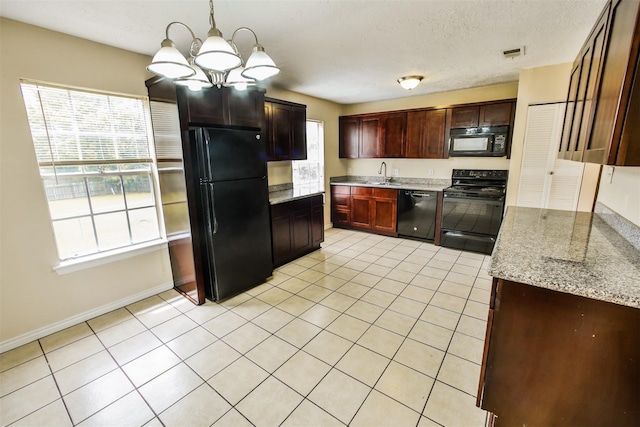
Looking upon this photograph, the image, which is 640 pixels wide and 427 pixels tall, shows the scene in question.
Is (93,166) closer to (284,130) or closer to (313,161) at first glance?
(284,130)

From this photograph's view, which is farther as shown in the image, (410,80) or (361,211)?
(361,211)

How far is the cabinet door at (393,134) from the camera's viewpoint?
4695 mm

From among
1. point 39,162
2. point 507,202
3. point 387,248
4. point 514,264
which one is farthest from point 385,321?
point 39,162

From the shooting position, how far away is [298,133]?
3.99 metres

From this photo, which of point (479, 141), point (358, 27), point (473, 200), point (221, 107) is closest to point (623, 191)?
point (473, 200)

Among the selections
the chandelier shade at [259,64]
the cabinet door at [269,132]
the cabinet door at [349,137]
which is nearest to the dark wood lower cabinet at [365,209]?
the cabinet door at [349,137]

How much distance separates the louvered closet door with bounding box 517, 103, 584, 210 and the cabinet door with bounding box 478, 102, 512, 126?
1.69ft

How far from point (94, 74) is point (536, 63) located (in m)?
4.45

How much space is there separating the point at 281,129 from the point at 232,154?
1.26 m

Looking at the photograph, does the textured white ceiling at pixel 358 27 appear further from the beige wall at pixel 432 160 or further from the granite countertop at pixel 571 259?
the granite countertop at pixel 571 259

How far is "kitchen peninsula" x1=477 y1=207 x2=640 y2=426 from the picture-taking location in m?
1.12

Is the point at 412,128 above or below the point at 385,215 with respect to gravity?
above

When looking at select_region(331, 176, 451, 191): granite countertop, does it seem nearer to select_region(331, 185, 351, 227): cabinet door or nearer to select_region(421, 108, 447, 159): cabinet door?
select_region(331, 185, 351, 227): cabinet door

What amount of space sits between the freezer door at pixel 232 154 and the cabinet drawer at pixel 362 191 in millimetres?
2396
